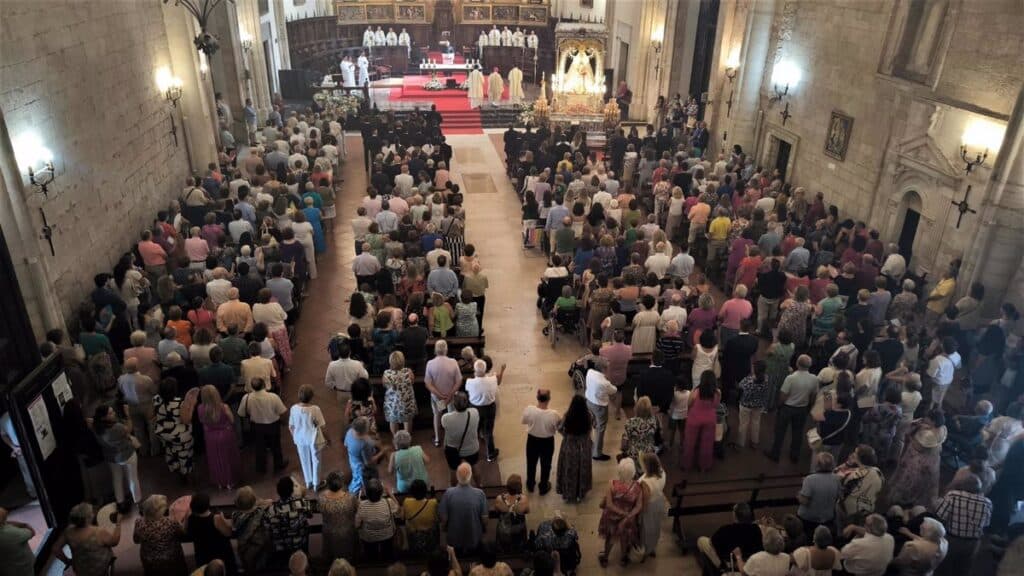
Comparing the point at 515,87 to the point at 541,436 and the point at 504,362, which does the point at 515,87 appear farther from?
the point at 541,436

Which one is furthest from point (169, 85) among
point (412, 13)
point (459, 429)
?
point (412, 13)

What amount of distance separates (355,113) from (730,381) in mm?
17438

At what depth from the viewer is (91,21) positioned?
36.3 feet

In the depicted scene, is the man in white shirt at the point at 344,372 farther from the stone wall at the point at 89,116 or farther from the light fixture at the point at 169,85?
the light fixture at the point at 169,85

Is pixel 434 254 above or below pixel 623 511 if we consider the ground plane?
above

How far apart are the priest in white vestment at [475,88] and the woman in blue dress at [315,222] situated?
13397mm

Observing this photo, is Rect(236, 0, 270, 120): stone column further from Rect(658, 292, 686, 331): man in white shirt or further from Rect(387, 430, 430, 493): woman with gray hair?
Rect(387, 430, 430, 493): woman with gray hair

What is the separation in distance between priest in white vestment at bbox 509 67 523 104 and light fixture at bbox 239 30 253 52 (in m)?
9.07

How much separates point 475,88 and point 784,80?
1289 cm

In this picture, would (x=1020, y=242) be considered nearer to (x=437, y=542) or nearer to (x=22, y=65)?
(x=437, y=542)

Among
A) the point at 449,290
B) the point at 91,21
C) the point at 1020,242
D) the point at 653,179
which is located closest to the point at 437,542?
the point at 449,290

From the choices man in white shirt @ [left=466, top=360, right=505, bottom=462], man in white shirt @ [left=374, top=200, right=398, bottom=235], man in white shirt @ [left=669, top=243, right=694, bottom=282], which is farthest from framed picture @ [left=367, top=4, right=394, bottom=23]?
man in white shirt @ [left=466, top=360, right=505, bottom=462]

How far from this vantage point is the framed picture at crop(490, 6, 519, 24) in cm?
3206

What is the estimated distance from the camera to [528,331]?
37.3 feet
